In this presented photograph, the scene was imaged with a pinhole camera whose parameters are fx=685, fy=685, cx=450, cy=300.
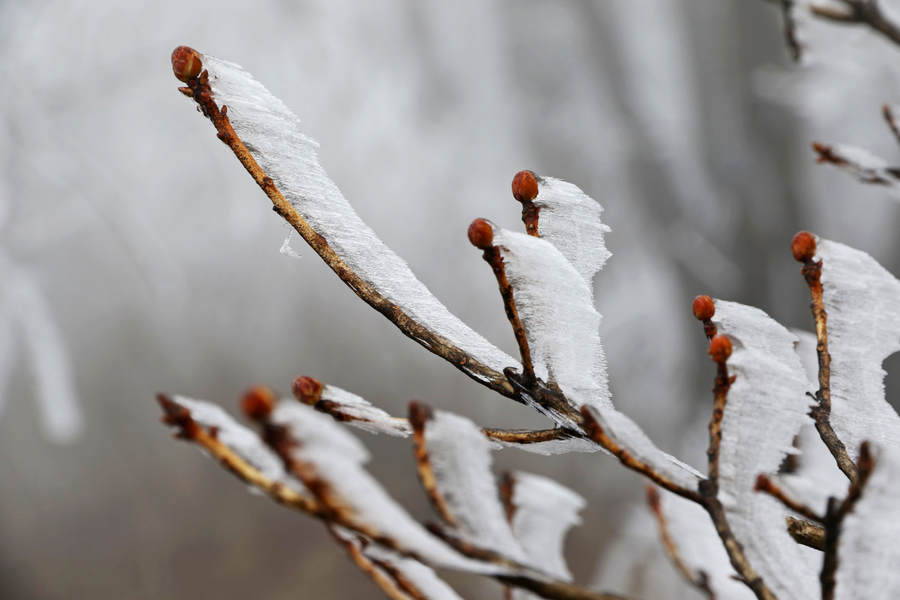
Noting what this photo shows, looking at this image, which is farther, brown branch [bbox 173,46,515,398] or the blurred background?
the blurred background

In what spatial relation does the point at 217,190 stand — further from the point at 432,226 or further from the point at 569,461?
the point at 569,461

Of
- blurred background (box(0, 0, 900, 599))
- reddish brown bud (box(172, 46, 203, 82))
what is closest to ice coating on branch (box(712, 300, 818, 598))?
reddish brown bud (box(172, 46, 203, 82))

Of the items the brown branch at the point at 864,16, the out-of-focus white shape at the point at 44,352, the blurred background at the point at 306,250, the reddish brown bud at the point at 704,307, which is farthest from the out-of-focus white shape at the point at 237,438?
the out-of-focus white shape at the point at 44,352

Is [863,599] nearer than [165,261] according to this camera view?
Yes

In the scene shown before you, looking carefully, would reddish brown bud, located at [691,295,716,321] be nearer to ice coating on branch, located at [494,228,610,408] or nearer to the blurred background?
ice coating on branch, located at [494,228,610,408]

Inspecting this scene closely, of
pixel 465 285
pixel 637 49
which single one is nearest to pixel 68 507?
pixel 465 285

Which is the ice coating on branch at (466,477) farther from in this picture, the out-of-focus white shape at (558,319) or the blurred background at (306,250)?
the blurred background at (306,250)
